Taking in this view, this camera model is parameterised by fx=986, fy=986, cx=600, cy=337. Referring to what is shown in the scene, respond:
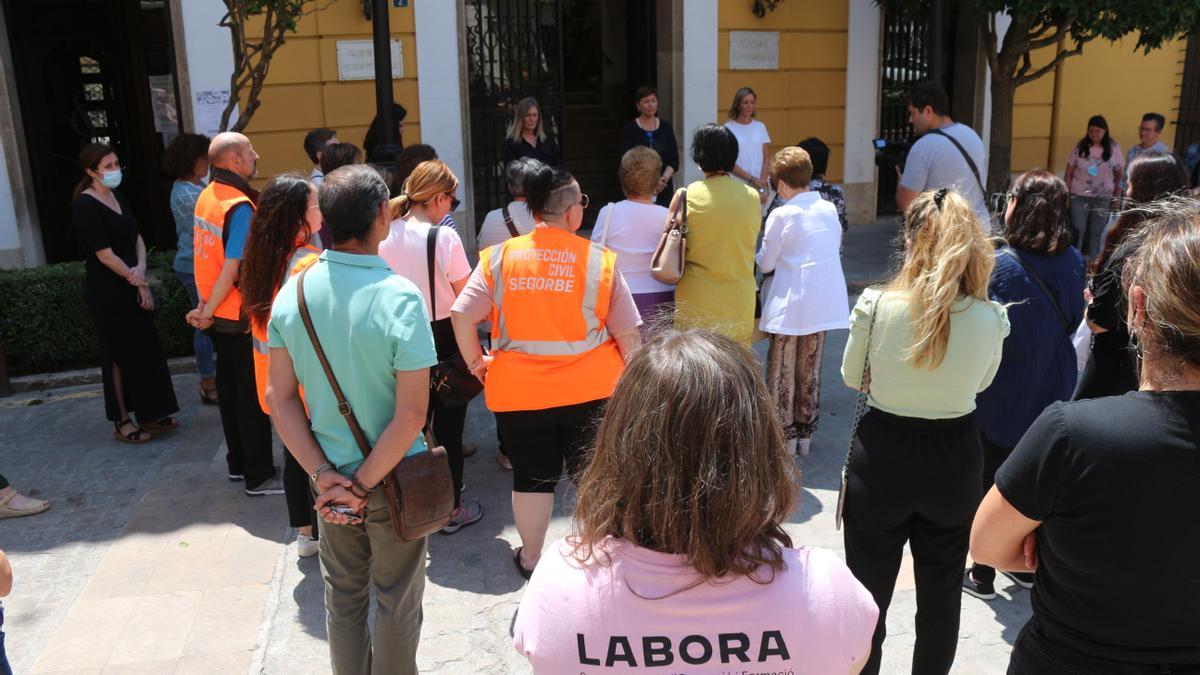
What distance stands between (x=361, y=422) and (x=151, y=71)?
9.61 meters

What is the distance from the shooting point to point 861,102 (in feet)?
39.7

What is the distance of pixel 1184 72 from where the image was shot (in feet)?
47.6

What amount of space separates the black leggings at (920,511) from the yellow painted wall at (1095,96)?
1186cm

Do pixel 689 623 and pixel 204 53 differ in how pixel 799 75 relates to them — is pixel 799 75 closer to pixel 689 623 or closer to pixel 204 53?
pixel 204 53

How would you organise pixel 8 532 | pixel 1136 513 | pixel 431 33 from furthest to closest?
pixel 431 33 → pixel 8 532 → pixel 1136 513

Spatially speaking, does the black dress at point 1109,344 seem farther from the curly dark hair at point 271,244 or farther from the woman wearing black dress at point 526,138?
the woman wearing black dress at point 526,138

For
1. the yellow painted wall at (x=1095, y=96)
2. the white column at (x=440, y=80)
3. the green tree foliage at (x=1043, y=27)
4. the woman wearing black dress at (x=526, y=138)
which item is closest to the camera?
the woman wearing black dress at (x=526, y=138)

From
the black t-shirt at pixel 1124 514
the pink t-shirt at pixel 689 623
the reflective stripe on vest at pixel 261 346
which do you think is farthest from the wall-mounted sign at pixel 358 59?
the pink t-shirt at pixel 689 623

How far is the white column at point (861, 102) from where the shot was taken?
11.9 m

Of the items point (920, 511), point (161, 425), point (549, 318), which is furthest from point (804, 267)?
point (161, 425)

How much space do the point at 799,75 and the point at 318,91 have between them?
18.4ft

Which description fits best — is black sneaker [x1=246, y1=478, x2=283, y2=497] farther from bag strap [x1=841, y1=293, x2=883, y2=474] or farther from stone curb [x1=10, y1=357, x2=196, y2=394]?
bag strap [x1=841, y1=293, x2=883, y2=474]

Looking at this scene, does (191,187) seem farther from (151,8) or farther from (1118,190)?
(1118,190)

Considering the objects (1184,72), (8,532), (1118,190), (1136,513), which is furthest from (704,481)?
(1184,72)
